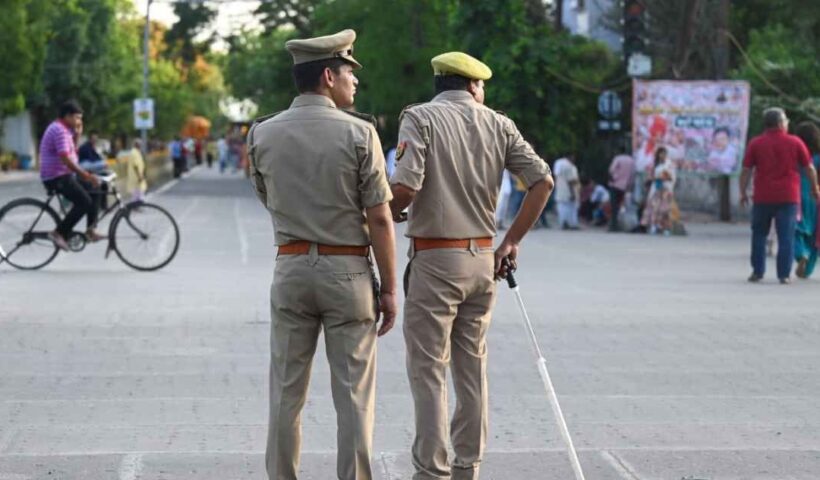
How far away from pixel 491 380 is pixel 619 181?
2084 cm

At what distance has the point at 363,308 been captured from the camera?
6082 millimetres

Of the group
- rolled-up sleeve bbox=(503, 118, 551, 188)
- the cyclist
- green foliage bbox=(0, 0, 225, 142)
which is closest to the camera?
rolled-up sleeve bbox=(503, 118, 551, 188)

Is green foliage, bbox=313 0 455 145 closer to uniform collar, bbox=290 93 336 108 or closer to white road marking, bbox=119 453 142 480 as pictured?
white road marking, bbox=119 453 142 480

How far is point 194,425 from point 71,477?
4.27 ft

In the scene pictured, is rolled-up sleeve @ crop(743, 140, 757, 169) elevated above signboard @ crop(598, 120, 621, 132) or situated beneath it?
elevated above

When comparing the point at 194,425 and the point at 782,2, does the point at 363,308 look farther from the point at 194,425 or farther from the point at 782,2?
the point at 782,2

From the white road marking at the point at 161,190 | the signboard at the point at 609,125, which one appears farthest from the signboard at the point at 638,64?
the white road marking at the point at 161,190

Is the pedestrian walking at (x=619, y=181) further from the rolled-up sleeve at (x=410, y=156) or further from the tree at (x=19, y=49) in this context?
the tree at (x=19, y=49)

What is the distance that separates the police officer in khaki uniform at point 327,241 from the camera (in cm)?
601

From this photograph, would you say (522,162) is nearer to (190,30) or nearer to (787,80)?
(787,80)

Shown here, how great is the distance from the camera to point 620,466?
7.33m

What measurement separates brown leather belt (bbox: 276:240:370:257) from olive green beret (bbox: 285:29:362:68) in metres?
0.65

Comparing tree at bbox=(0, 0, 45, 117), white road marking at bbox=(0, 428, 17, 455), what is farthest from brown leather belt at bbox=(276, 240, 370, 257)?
tree at bbox=(0, 0, 45, 117)

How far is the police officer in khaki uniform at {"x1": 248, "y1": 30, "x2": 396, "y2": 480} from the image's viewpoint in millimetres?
6012
